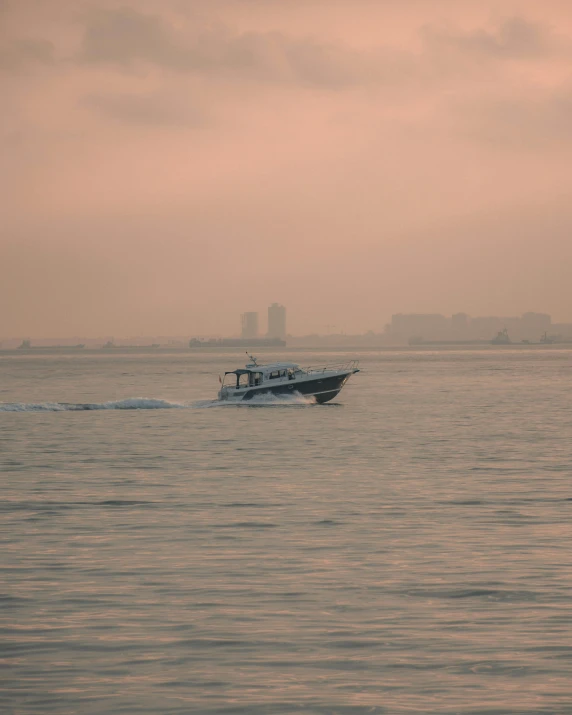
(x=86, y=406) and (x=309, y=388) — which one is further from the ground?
(x=309, y=388)

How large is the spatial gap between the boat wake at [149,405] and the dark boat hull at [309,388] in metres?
0.42

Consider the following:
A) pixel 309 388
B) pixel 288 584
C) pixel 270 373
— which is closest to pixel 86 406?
pixel 270 373

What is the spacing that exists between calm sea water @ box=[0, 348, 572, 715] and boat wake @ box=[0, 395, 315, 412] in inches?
1594

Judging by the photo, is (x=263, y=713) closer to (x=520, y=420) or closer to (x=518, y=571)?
(x=518, y=571)

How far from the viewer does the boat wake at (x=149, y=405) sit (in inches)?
3625

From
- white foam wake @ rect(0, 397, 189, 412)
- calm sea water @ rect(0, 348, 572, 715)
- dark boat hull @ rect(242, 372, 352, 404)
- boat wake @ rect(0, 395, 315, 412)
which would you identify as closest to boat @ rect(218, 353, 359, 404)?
dark boat hull @ rect(242, 372, 352, 404)

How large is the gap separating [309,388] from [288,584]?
70.4 m

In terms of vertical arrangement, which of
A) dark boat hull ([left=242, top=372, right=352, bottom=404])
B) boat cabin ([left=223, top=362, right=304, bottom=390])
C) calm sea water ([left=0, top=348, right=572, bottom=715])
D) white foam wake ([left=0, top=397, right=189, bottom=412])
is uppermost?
boat cabin ([left=223, top=362, right=304, bottom=390])

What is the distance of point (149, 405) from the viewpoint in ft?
327

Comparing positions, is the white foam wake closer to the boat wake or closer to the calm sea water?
the boat wake

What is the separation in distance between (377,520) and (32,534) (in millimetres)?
8782

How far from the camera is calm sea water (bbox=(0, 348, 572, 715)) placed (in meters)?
15.5

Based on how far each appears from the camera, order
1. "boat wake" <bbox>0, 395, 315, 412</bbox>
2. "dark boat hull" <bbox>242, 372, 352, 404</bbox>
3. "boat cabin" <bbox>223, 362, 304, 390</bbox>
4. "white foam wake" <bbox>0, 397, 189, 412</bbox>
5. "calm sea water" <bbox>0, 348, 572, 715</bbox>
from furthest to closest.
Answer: "white foam wake" <bbox>0, 397, 189, 412</bbox> < "boat wake" <bbox>0, 395, 315, 412</bbox> < "dark boat hull" <bbox>242, 372, 352, 404</bbox> < "boat cabin" <bbox>223, 362, 304, 390</bbox> < "calm sea water" <bbox>0, 348, 572, 715</bbox>

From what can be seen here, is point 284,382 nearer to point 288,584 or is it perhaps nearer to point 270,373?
point 270,373
